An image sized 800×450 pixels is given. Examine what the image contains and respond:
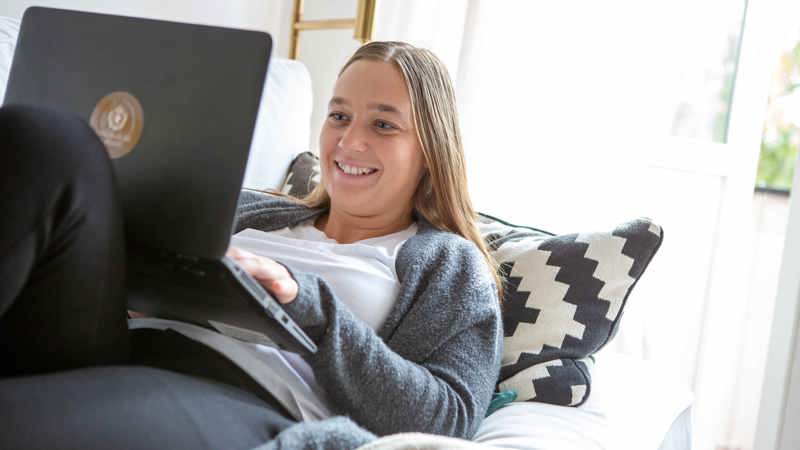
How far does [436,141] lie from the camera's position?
1452mm

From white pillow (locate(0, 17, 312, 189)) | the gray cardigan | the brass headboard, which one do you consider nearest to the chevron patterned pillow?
the gray cardigan

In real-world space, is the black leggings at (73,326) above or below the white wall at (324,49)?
below

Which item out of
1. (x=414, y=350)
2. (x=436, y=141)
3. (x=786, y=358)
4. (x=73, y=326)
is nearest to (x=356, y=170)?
(x=436, y=141)

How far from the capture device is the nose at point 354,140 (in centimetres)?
142

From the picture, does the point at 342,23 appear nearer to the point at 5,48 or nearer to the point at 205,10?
the point at 205,10

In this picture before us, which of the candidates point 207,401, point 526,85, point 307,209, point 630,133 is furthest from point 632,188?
point 207,401

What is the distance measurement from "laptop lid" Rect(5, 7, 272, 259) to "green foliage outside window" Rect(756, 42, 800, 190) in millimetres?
2160

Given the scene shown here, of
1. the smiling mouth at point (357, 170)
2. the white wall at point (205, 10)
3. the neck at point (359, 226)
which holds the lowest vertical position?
the neck at point (359, 226)

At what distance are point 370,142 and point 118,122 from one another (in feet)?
1.65

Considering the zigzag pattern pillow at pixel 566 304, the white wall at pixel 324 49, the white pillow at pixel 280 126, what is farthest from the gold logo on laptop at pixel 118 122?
the white wall at pixel 324 49

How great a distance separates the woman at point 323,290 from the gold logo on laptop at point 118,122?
63 mm

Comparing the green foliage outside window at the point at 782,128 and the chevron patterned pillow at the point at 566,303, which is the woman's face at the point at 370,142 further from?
the green foliage outside window at the point at 782,128

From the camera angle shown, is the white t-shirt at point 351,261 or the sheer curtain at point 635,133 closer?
the white t-shirt at point 351,261

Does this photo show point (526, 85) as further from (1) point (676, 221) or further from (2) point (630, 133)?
(1) point (676, 221)
